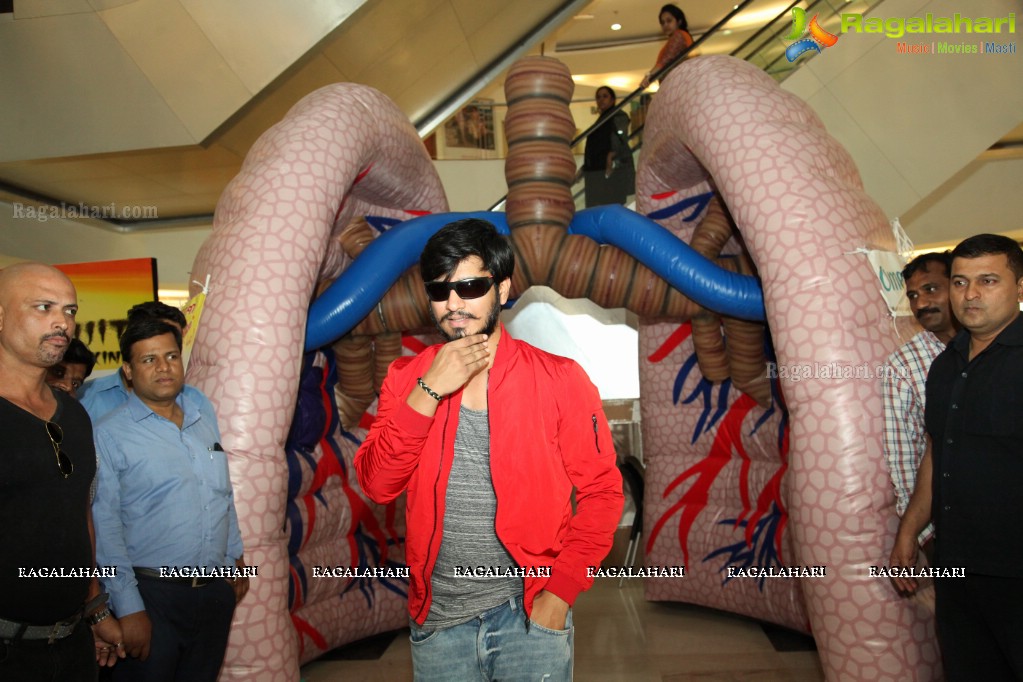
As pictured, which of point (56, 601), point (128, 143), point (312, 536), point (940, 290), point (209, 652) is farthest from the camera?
point (128, 143)

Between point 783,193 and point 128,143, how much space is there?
5.12 meters

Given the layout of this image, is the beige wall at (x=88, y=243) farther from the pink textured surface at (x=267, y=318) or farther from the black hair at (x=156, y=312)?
the black hair at (x=156, y=312)

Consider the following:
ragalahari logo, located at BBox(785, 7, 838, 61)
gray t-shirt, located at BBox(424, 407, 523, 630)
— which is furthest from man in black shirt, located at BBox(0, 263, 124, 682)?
ragalahari logo, located at BBox(785, 7, 838, 61)

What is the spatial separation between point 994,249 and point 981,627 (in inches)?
36.0

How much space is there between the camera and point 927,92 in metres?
5.46

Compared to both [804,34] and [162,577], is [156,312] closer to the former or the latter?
[162,577]

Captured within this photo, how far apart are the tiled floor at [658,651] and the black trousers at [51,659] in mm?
1885

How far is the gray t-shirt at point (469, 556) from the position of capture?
1.58m

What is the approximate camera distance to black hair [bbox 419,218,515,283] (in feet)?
5.34

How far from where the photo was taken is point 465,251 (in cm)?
163

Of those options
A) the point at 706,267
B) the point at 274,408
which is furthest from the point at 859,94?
the point at 274,408

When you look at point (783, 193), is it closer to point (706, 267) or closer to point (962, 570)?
point (706, 267)

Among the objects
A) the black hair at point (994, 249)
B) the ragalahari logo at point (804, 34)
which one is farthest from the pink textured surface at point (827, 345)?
the ragalahari logo at point (804, 34)

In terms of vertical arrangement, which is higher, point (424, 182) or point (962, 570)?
point (424, 182)
